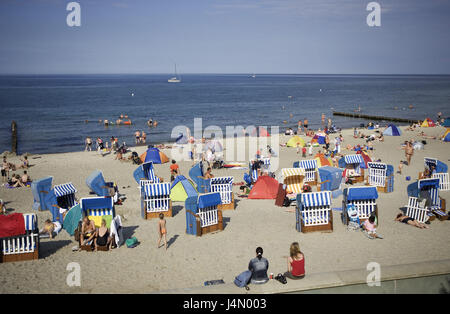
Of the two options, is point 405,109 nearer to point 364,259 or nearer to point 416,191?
point 416,191

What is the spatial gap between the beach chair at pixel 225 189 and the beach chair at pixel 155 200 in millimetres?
1922

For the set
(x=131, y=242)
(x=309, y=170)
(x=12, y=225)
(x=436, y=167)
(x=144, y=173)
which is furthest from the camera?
(x=144, y=173)

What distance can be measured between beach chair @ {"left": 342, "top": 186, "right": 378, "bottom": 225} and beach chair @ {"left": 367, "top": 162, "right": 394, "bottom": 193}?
445 centimetres

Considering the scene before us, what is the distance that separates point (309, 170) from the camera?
18766 millimetres

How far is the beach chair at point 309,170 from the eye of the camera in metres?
18.7

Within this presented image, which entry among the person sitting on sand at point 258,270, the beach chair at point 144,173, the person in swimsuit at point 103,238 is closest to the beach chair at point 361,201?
the person sitting on sand at point 258,270

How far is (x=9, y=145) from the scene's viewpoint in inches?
1597

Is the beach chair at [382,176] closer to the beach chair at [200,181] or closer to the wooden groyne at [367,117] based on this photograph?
the beach chair at [200,181]

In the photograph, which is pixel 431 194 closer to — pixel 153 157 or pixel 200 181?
pixel 200 181

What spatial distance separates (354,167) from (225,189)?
23.7 ft

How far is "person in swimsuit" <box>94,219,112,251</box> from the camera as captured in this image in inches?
446

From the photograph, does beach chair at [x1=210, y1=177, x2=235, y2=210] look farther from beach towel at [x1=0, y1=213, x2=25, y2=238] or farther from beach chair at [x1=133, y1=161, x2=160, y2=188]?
beach towel at [x1=0, y1=213, x2=25, y2=238]

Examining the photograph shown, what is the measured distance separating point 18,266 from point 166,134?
36.8 metres

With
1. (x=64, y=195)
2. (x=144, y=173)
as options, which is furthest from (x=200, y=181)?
(x=64, y=195)
